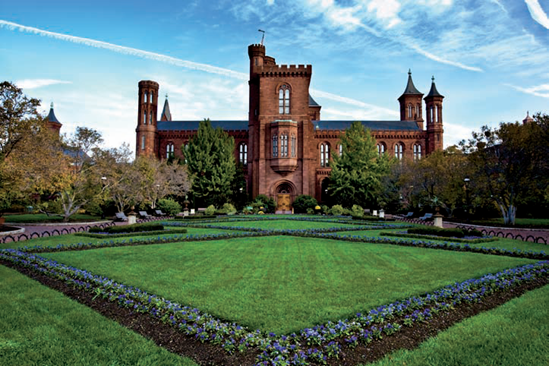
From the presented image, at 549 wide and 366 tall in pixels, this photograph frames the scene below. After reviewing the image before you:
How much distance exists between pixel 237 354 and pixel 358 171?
3793 cm

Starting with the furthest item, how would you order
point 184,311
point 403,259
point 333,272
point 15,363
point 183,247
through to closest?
point 183,247 → point 403,259 → point 333,272 → point 184,311 → point 15,363

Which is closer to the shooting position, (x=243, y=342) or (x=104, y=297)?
(x=243, y=342)

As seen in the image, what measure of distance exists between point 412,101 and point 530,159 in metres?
44.0

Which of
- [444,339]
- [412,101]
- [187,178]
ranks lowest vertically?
[444,339]

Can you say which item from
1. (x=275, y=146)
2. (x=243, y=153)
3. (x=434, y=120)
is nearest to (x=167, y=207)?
(x=275, y=146)

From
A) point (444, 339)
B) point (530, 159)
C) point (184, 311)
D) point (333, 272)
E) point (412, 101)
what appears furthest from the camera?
point (412, 101)

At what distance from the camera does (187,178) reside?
1597 inches

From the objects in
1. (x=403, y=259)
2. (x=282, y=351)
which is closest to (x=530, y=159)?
(x=403, y=259)

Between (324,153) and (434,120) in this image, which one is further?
(434,120)

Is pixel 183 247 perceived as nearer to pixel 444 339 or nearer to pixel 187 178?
pixel 444 339

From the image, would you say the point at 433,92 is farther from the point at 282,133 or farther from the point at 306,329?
the point at 306,329

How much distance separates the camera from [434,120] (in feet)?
177

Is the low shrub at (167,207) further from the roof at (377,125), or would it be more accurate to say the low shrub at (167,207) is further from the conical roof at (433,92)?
the conical roof at (433,92)

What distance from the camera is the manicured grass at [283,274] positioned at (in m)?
5.97
